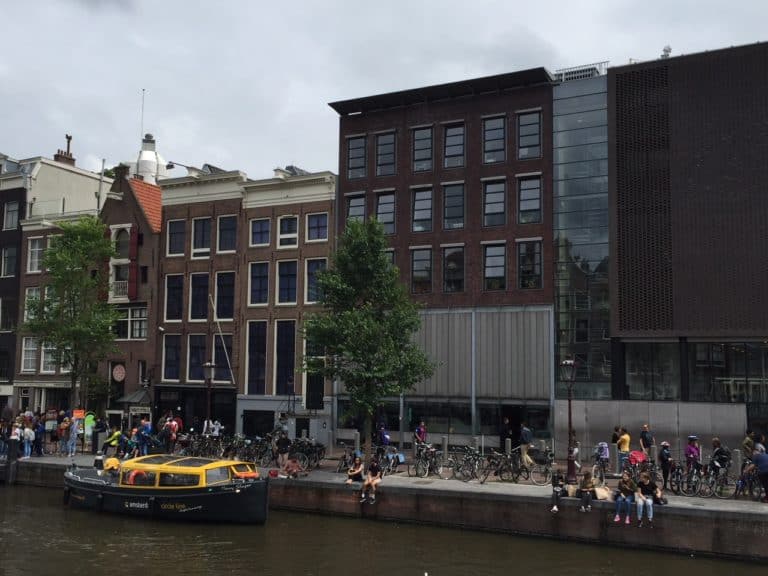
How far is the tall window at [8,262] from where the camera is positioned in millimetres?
58125

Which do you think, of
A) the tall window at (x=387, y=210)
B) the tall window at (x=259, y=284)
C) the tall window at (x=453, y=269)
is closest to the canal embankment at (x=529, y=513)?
the tall window at (x=453, y=269)

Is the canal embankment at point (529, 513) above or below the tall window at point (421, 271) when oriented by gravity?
below

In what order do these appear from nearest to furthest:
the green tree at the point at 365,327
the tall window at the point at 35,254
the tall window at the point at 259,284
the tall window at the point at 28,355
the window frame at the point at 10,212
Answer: the green tree at the point at 365,327, the tall window at the point at 259,284, the tall window at the point at 28,355, the tall window at the point at 35,254, the window frame at the point at 10,212

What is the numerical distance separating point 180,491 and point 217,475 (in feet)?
4.75

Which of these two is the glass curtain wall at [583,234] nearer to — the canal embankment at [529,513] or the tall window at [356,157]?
Answer: the tall window at [356,157]

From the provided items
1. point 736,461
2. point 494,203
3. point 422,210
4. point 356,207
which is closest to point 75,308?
point 356,207

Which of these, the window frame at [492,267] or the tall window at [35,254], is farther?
the tall window at [35,254]

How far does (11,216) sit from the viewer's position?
59.1 metres

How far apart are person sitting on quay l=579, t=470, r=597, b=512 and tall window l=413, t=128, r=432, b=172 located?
21.7m

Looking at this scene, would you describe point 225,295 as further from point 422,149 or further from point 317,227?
point 422,149

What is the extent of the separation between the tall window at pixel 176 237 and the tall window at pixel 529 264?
69.1 feet

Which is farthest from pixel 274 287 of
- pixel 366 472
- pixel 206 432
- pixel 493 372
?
pixel 366 472

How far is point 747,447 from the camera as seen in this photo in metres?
28.8

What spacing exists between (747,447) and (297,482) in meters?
15.9
